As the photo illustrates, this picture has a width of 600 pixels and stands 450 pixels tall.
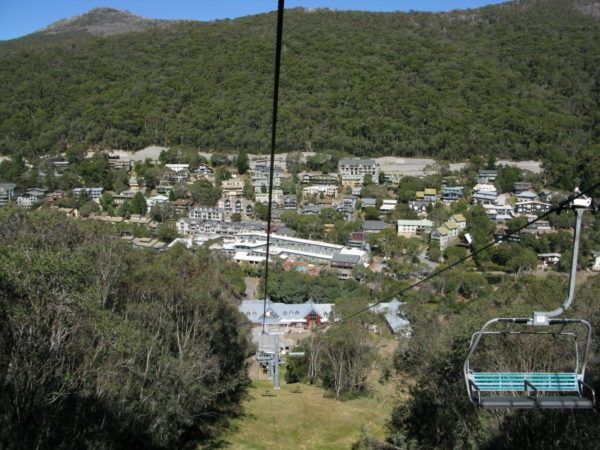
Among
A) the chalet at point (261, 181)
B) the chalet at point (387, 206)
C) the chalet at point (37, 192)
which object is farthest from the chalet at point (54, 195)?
the chalet at point (387, 206)

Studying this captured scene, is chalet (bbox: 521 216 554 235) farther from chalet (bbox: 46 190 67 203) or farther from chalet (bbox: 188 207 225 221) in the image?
chalet (bbox: 46 190 67 203)

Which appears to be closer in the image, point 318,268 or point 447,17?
point 318,268

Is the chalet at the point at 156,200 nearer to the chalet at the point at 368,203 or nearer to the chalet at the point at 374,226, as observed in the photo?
the chalet at the point at 368,203

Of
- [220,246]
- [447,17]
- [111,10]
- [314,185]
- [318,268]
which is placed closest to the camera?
[318,268]

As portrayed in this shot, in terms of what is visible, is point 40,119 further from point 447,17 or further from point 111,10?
point 111,10

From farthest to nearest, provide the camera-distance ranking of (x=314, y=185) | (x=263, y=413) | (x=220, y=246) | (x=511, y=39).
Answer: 1. (x=511, y=39)
2. (x=314, y=185)
3. (x=220, y=246)
4. (x=263, y=413)

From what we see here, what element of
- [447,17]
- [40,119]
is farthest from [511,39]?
[40,119]

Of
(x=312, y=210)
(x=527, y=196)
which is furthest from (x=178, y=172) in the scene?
(x=527, y=196)

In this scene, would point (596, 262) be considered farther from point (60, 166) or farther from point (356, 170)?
point (60, 166)
